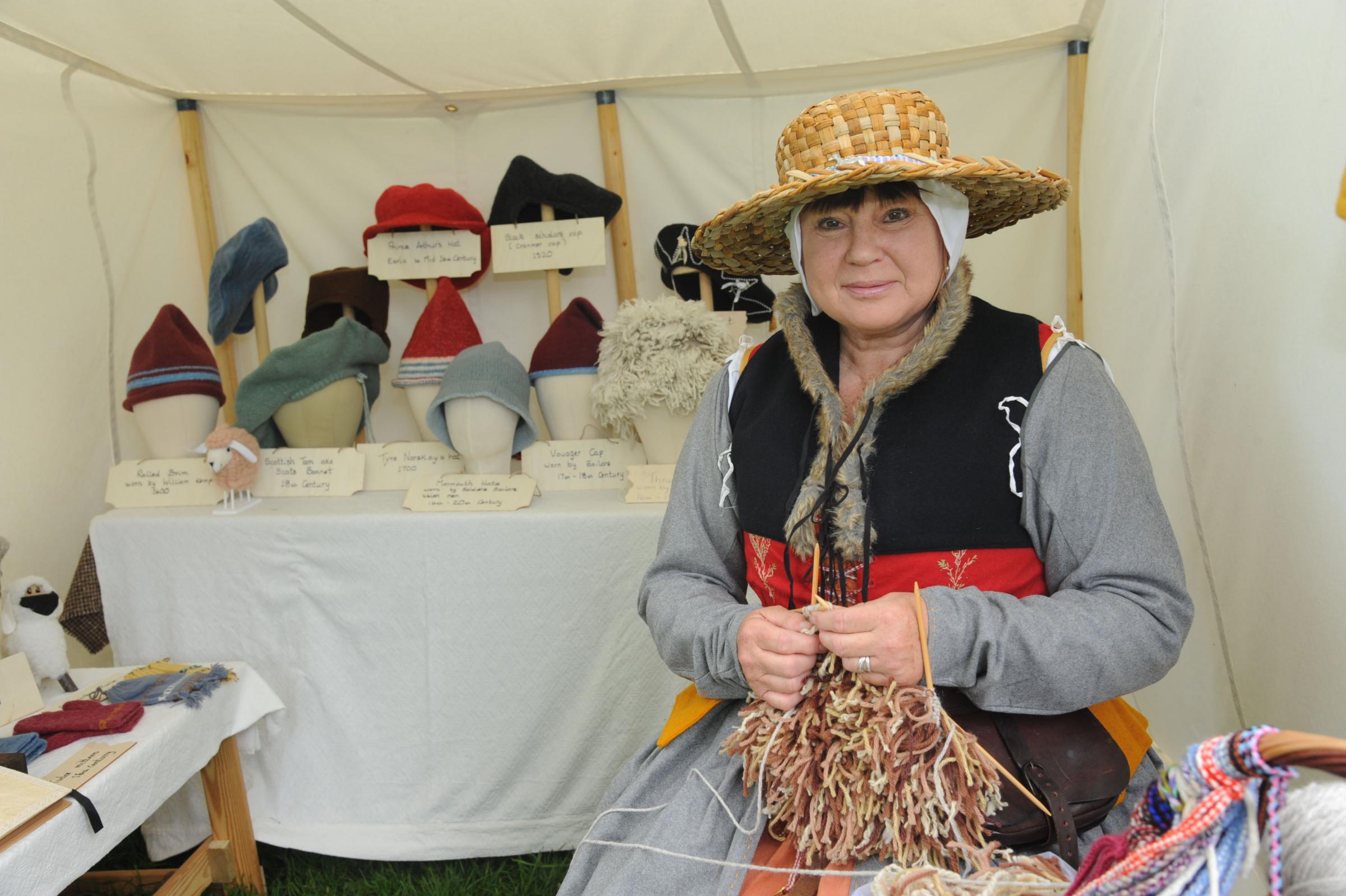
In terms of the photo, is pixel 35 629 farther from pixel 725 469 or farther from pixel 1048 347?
pixel 1048 347

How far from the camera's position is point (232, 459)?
1.72 meters

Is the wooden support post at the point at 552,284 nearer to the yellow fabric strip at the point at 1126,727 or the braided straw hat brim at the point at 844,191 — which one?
the braided straw hat brim at the point at 844,191

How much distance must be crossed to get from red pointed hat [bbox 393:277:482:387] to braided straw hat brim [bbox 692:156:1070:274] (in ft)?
2.68

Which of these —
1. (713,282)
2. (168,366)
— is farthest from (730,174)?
(168,366)

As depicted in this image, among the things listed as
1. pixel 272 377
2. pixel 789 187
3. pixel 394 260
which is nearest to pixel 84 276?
pixel 272 377

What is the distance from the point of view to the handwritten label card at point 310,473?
5.98ft

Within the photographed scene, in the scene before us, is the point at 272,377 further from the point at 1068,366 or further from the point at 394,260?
the point at 1068,366

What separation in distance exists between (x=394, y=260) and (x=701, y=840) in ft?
4.91

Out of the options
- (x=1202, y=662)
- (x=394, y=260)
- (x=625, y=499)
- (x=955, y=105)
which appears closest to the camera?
(x=1202, y=662)

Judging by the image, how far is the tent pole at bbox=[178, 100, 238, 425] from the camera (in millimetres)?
2047

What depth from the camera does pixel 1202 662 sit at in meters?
1.23

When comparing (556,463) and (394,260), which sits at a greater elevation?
(394,260)

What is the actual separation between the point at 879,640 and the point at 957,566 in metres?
0.19

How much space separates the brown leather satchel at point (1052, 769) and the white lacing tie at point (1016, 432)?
225 millimetres
